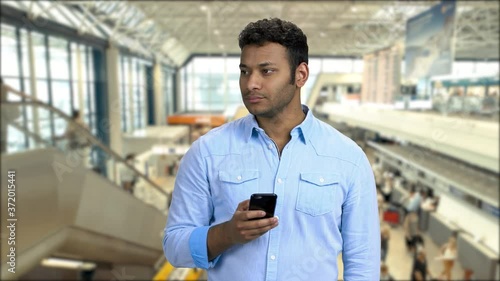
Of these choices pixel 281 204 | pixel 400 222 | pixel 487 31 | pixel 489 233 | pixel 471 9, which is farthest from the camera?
pixel 487 31

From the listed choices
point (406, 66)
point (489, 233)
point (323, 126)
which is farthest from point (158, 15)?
point (323, 126)

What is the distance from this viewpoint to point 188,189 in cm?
127

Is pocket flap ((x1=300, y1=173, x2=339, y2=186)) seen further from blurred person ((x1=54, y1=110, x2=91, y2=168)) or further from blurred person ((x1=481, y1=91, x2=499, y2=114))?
blurred person ((x1=481, y1=91, x2=499, y2=114))

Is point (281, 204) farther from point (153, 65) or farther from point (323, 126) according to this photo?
point (153, 65)

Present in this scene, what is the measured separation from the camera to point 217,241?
1203mm

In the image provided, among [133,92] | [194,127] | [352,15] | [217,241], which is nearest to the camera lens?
[217,241]

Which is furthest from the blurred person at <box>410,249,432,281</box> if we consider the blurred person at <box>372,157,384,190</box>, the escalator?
the escalator

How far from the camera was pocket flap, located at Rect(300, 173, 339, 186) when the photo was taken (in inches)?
48.1

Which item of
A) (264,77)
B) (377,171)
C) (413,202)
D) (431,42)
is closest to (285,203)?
(264,77)

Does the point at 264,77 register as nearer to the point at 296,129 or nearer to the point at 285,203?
the point at 296,129

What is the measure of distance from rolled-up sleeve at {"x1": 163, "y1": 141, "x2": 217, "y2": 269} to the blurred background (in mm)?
302

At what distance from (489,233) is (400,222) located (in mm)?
4353

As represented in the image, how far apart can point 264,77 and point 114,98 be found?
22365 mm

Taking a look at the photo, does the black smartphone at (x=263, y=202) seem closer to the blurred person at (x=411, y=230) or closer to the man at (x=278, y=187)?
the man at (x=278, y=187)
